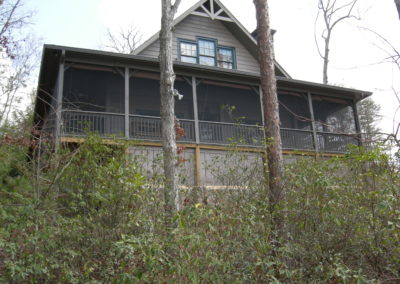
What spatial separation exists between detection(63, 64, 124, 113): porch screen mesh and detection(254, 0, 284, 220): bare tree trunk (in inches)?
305

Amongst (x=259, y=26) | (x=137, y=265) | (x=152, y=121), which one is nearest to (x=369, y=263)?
(x=137, y=265)

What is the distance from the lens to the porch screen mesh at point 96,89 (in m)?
14.9

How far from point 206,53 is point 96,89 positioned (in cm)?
511

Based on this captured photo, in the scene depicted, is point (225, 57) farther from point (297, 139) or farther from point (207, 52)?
point (297, 139)

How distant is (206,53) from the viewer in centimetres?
1747

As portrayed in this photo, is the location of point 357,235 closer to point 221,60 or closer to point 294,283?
point 294,283

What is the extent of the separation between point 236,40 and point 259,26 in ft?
33.5

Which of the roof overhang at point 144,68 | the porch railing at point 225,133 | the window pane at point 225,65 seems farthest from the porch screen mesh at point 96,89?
the window pane at point 225,65

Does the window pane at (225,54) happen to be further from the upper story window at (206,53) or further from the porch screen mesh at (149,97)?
the porch screen mesh at (149,97)

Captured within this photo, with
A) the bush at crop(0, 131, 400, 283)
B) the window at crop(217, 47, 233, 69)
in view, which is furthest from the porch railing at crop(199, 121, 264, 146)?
the bush at crop(0, 131, 400, 283)

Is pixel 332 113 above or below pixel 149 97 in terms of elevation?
below

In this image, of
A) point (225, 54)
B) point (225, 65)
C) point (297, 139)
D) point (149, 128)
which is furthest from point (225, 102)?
point (149, 128)

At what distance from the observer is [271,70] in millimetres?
8055

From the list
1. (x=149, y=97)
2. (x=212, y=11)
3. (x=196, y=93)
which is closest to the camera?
(x=196, y=93)
